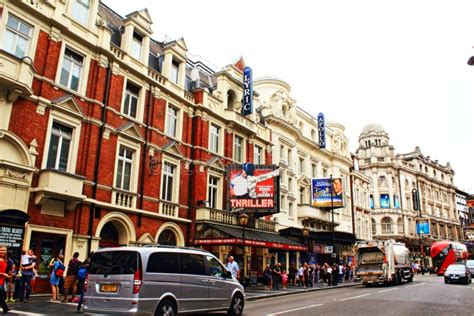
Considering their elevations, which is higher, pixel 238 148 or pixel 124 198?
pixel 238 148

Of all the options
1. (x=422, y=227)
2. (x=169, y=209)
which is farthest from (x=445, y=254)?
(x=169, y=209)

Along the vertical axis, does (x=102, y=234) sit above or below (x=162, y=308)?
above

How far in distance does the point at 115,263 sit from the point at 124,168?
10.7 m

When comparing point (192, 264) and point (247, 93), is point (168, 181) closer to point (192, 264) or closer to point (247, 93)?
point (247, 93)

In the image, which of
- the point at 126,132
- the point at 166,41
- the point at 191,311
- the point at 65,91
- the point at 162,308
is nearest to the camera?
the point at 162,308

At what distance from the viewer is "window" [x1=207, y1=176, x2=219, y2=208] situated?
24.5m

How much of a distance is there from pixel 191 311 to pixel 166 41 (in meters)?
19.6

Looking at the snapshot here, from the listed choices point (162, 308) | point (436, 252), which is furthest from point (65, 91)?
point (436, 252)

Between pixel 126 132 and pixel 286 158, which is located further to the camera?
pixel 286 158

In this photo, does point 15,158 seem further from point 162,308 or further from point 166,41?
point 166,41

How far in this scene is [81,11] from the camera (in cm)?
1855

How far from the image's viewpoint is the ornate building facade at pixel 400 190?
208 ft

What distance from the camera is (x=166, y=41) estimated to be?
25156mm

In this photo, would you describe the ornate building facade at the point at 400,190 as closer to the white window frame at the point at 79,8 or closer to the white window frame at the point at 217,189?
the white window frame at the point at 217,189
